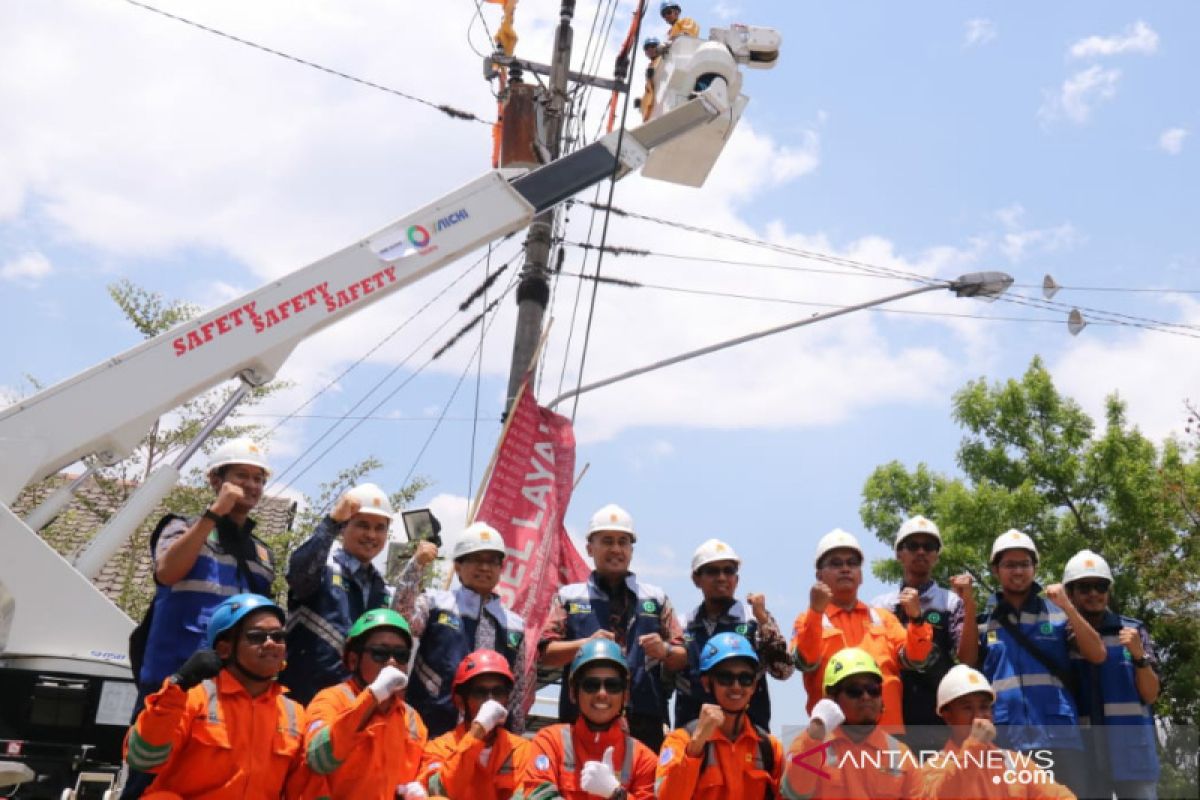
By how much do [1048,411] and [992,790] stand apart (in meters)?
18.4

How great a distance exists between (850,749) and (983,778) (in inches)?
23.8

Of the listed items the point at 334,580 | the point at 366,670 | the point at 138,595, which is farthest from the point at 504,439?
the point at 138,595

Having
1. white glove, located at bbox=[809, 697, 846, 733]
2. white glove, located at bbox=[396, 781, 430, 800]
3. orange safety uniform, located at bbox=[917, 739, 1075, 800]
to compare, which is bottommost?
white glove, located at bbox=[396, 781, 430, 800]

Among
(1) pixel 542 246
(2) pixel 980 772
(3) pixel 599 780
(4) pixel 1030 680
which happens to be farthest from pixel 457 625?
(1) pixel 542 246

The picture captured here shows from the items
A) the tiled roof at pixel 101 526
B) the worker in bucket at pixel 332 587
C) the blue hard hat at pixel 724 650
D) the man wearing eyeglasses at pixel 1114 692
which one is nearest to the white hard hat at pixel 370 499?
the worker in bucket at pixel 332 587

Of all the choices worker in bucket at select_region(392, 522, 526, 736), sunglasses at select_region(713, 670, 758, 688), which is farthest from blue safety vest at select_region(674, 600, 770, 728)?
worker in bucket at select_region(392, 522, 526, 736)

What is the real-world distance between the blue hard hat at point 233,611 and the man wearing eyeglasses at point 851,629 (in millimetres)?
2832

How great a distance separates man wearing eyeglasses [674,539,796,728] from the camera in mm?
6297

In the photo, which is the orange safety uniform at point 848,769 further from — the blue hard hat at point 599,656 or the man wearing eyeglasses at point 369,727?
the man wearing eyeglasses at point 369,727

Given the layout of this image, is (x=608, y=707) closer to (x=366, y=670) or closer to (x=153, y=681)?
(x=366, y=670)

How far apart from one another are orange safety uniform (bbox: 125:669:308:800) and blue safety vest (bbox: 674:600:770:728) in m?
2.19

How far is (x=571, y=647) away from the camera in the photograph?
6.20m

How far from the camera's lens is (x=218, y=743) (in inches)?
191

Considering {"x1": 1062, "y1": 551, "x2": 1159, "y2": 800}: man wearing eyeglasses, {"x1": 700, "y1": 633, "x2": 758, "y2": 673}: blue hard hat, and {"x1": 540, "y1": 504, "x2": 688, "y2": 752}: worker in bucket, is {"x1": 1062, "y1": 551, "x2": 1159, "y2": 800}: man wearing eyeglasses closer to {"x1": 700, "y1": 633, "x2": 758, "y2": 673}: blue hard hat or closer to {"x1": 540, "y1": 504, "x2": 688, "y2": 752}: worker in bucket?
{"x1": 700, "y1": 633, "x2": 758, "y2": 673}: blue hard hat
